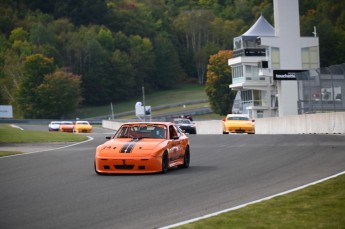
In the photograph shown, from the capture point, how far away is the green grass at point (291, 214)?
10211 mm

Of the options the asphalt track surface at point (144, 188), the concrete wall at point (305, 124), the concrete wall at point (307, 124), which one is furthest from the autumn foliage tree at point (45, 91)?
the asphalt track surface at point (144, 188)

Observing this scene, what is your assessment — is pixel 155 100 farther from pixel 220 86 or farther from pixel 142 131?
pixel 142 131

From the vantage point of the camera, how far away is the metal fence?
40.1 m

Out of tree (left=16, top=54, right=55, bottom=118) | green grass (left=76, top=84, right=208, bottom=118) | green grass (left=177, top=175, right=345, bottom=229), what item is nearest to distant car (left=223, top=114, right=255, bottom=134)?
green grass (left=177, top=175, right=345, bottom=229)

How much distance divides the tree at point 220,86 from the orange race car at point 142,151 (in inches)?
4190

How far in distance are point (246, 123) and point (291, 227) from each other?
1612 inches

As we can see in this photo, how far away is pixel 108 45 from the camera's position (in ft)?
533

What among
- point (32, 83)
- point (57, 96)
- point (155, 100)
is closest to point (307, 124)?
point (57, 96)

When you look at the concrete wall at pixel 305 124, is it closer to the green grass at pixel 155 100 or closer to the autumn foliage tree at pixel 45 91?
the autumn foliage tree at pixel 45 91

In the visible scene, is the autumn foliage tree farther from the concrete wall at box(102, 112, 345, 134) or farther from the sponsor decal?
the concrete wall at box(102, 112, 345, 134)

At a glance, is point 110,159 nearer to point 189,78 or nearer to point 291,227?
point 291,227

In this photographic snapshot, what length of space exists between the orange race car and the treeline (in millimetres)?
113560

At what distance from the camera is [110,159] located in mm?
18484

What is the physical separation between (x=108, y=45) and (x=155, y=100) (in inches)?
634
